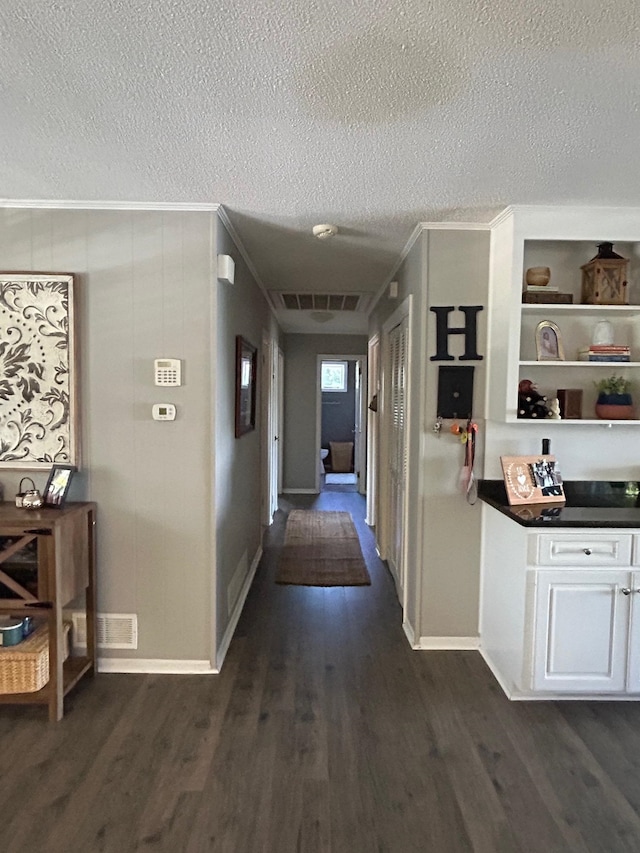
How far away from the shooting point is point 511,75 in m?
1.51

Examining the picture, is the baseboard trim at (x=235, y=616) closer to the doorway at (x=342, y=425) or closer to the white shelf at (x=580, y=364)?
the white shelf at (x=580, y=364)

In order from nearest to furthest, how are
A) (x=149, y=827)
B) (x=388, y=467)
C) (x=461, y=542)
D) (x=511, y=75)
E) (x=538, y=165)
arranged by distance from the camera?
(x=511, y=75) → (x=149, y=827) → (x=538, y=165) → (x=461, y=542) → (x=388, y=467)

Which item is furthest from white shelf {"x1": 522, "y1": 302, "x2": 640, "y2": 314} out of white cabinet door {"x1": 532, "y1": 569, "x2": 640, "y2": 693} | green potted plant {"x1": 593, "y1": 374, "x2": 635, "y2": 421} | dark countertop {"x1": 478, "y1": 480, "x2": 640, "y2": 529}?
white cabinet door {"x1": 532, "y1": 569, "x2": 640, "y2": 693}

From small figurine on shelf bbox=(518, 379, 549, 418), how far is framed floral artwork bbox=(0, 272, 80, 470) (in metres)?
2.24

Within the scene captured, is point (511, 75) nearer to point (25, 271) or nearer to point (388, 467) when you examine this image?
point (25, 271)

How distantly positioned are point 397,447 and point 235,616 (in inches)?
64.7

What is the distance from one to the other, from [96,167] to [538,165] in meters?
1.78

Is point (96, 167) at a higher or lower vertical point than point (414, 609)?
higher

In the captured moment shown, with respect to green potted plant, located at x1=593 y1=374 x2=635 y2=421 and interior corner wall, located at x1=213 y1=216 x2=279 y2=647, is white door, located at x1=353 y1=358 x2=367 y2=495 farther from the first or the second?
green potted plant, located at x1=593 y1=374 x2=635 y2=421

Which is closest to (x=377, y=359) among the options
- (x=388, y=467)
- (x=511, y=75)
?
(x=388, y=467)

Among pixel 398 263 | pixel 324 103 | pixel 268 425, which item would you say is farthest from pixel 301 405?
pixel 324 103

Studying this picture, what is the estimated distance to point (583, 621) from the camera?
7.73 ft

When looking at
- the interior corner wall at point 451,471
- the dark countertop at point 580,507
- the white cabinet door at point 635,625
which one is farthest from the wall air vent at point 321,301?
the white cabinet door at point 635,625

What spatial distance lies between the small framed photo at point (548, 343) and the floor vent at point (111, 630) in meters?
2.49
